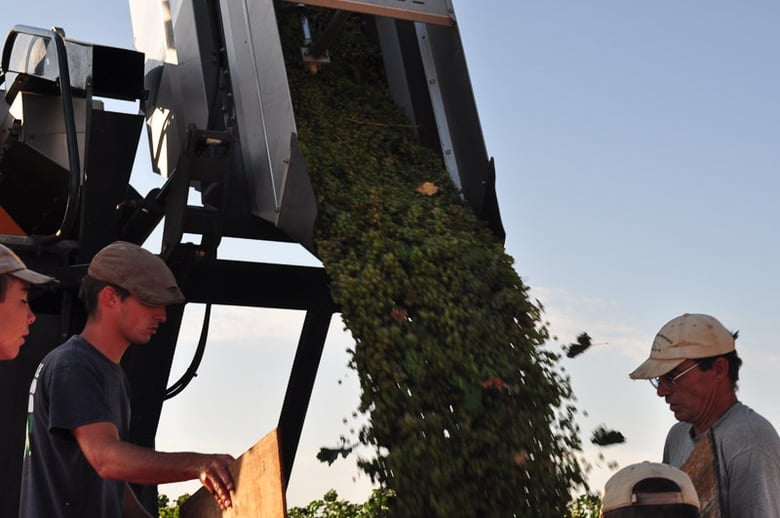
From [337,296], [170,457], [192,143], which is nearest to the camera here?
[170,457]

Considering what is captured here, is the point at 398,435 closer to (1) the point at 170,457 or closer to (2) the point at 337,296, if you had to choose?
(2) the point at 337,296

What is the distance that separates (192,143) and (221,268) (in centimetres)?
54

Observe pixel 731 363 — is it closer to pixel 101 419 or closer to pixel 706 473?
pixel 706 473

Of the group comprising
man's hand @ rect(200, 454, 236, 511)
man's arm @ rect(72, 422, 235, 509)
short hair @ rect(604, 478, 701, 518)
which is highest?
man's arm @ rect(72, 422, 235, 509)

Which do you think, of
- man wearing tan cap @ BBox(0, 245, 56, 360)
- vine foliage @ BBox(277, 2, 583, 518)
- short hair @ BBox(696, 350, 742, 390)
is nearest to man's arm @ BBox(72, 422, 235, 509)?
man wearing tan cap @ BBox(0, 245, 56, 360)

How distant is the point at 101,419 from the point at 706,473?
143 cm

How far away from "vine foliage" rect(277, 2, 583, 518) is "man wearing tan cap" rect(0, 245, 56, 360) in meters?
1.17

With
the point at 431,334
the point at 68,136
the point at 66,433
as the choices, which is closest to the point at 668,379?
the point at 431,334

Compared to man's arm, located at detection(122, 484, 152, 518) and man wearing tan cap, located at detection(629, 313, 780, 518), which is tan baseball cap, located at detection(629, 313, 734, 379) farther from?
man's arm, located at detection(122, 484, 152, 518)

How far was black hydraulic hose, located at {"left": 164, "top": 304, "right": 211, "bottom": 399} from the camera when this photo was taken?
14.3 ft

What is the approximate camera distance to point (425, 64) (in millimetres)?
4395

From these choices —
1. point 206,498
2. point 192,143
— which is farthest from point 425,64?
point 206,498

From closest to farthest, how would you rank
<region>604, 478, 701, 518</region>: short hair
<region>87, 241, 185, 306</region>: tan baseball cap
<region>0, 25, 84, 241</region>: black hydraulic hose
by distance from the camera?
<region>604, 478, 701, 518</region>: short hair
<region>87, 241, 185, 306</region>: tan baseball cap
<region>0, 25, 84, 241</region>: black hydraulic hose

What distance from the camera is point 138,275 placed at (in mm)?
2436
